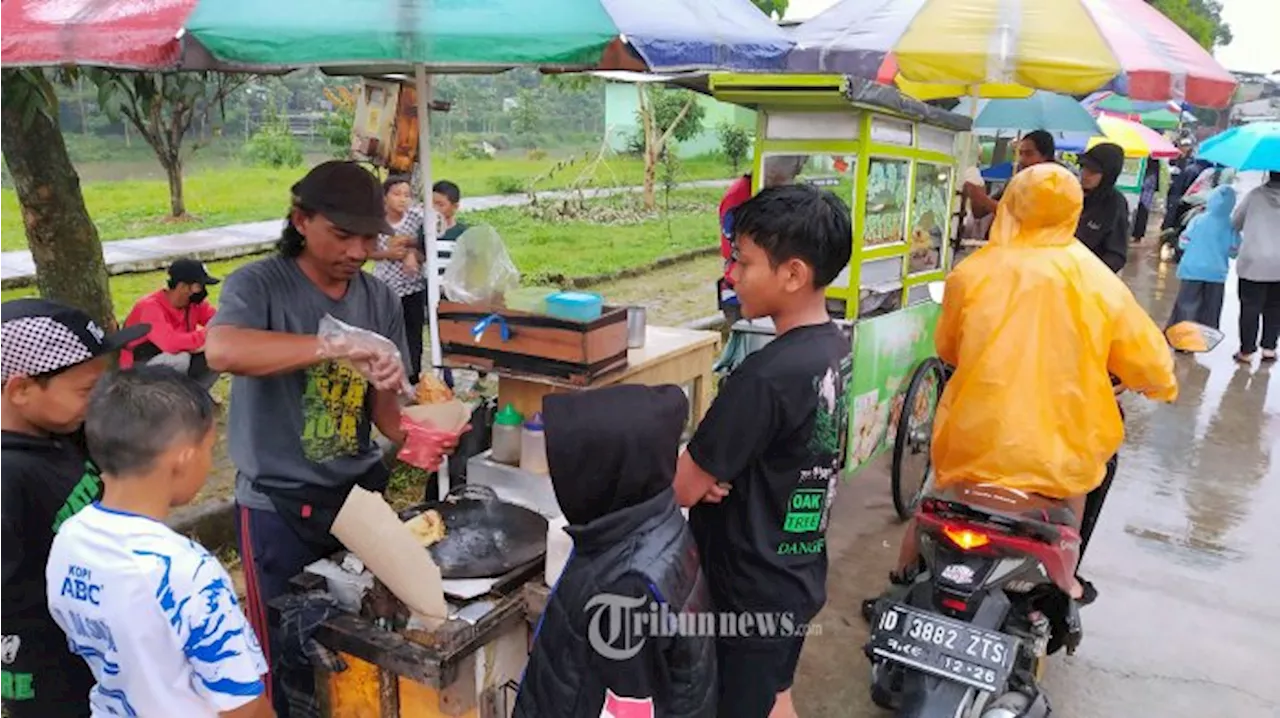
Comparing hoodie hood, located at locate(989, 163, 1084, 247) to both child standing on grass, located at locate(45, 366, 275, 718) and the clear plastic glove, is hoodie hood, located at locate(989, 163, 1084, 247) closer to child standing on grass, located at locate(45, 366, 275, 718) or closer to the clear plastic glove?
the clear plastic glove

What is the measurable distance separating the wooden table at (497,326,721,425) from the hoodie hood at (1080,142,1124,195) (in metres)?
2.66

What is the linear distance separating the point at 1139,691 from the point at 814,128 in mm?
2665

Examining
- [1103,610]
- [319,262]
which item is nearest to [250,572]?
[319,262]

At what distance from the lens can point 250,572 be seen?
2482 mm

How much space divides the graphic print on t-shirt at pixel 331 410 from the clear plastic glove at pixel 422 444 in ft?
0.56

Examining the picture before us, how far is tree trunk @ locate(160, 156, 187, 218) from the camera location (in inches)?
518

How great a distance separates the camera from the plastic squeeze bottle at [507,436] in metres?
3.67

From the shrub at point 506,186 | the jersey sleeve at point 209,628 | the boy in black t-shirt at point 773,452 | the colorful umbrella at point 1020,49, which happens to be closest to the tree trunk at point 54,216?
the jersey sleeve at point 209,628

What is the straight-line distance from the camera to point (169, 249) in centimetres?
1083

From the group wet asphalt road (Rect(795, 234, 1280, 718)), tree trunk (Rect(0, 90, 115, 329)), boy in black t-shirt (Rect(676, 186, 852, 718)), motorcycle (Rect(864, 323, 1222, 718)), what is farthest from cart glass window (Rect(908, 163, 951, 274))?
tree trunk (Rect(0, 90, 115, 329))

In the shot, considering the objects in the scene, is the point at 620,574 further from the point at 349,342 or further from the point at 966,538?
the point at 966,538

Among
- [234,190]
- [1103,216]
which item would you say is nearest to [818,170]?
[1103,216]

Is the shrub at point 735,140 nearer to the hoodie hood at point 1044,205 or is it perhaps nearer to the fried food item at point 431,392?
the hoodie hood at point 1044,205

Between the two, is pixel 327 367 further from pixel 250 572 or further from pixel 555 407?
pixel 555 407
